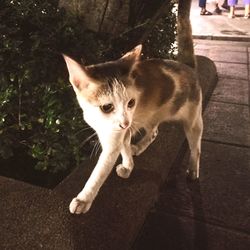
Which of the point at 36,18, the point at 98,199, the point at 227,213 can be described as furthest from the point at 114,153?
the point at 36,18

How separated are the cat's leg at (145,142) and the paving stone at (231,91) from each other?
2.08 meters

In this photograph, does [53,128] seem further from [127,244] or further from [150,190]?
[127,244]

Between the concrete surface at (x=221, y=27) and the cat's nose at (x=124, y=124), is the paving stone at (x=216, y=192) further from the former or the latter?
the concrete surface at (x=221, y=27)

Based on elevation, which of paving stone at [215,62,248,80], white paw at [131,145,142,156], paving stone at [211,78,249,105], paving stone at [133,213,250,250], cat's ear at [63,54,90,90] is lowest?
paving stone at [215,62,248,80]

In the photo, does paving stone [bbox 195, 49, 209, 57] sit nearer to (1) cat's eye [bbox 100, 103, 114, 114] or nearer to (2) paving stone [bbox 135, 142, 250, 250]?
(2) paving stone [bbox 135, 142, 250, 250]

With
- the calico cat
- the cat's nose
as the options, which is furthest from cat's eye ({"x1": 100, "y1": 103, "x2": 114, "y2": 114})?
the cat's nose

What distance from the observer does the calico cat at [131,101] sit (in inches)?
93.3

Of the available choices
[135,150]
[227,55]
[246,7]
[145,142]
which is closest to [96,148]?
[135,150]

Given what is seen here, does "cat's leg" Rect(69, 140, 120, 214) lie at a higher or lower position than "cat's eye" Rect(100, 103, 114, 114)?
lower

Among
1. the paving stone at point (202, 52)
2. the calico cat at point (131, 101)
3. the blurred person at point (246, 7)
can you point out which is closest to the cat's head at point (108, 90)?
the calico cat at point (131, 101)

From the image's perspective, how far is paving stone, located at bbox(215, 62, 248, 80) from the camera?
20.2 feet

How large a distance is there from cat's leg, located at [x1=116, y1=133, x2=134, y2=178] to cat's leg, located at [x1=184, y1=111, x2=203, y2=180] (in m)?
0.59

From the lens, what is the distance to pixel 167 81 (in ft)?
9.85

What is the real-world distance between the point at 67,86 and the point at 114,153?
91 centimetres
